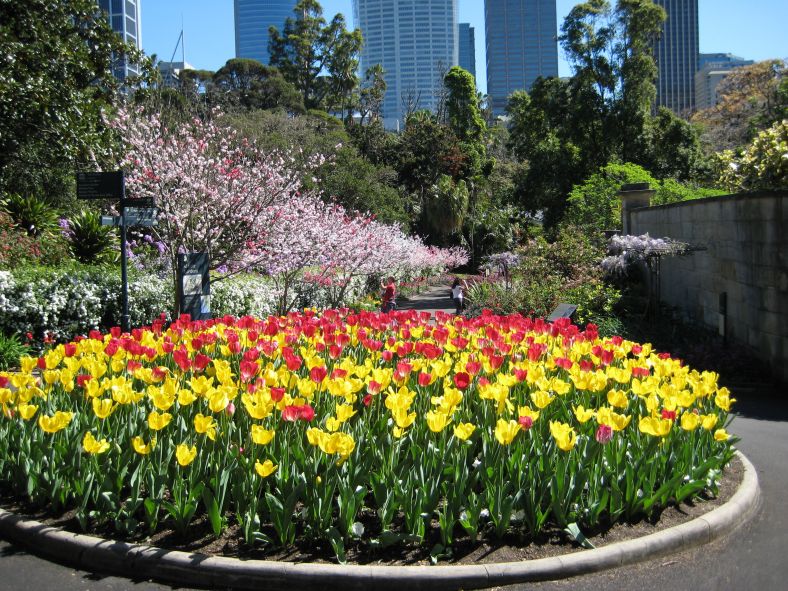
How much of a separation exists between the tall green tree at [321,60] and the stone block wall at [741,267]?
55251mm

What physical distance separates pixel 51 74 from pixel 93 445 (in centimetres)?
1055

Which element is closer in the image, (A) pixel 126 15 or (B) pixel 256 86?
(B) pixel 256 86

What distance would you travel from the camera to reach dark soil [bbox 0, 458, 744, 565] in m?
4.43

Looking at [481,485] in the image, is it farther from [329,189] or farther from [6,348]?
[329,189]

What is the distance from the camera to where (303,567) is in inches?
167

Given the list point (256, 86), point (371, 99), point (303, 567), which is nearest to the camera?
point (303, 567)

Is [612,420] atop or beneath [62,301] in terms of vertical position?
beneath

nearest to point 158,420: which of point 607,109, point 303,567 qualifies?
A: point 303,567

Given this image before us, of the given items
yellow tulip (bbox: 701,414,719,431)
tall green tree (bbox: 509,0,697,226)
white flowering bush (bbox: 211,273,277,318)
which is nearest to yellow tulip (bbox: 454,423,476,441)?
yellow tulip (bbox: 701,414,719,431)

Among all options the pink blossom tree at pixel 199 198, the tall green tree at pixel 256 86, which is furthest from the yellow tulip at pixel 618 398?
the tall green tree at pixel 256 86

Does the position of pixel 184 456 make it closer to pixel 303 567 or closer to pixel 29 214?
pixel 303 567

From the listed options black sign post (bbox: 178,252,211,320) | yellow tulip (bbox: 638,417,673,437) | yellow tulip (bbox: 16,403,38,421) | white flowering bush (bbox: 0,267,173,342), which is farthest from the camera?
black sign post (bbox: 178,252,211,320)

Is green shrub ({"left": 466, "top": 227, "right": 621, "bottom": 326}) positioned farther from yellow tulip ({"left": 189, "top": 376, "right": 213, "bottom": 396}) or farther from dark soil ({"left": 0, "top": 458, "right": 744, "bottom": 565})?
yellow tulip ({"left": 189, "top": 376, "right": 213, "bottom": 396})

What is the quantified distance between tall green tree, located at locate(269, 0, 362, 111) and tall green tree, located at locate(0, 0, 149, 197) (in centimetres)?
5371
